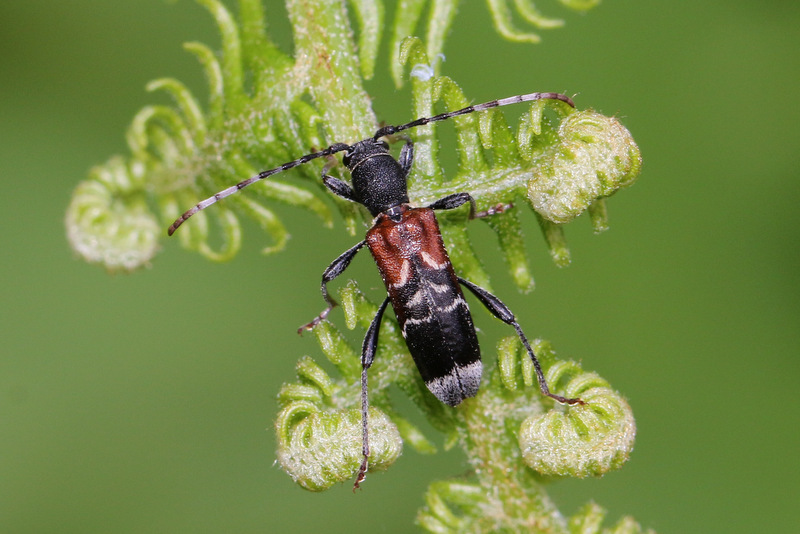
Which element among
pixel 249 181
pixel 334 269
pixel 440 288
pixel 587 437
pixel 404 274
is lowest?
pixel 587 437

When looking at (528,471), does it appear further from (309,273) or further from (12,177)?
(12,177)

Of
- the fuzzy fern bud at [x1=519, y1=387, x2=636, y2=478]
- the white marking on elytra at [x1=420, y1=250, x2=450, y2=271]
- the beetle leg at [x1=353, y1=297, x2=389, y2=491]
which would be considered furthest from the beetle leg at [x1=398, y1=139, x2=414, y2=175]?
the fuzzy fern bud at [x1=519, y1=387, x2=636, y2=478]

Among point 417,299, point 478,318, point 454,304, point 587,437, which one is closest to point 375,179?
point 417,299

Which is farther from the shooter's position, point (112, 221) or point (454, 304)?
point (112, 221)

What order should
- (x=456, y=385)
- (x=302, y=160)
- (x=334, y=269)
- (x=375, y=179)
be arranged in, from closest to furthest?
(x=456, y=385)
(x=302, y=160)
(x=375, y=179)
(x=334, y=269)

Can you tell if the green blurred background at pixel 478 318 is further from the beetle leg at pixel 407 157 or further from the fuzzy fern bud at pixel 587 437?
the fuzzy fern bud at pixel 587 437

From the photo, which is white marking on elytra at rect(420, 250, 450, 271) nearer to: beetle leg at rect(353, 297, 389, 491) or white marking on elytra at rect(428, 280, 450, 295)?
white marking on elytra at rect(428, 280, 450, 295)

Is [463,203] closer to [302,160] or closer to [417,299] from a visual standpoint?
[417,299]
